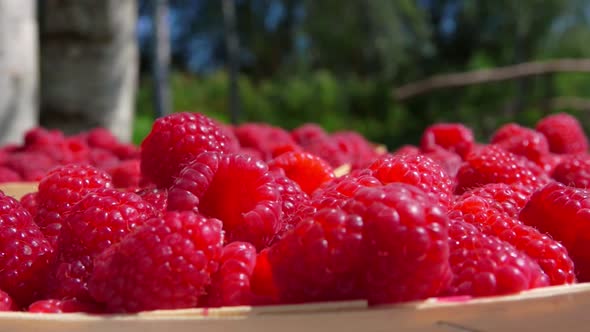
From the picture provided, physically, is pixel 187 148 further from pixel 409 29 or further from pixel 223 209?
pixel 409 29

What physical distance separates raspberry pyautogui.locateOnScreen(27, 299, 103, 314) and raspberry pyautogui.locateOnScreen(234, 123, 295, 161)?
0.82 meters

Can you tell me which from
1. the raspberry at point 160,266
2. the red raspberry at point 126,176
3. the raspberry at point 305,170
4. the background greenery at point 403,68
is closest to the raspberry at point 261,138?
→ the red raspberry at point 126,176

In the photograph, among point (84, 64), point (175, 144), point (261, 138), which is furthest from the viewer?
point (84, 64)

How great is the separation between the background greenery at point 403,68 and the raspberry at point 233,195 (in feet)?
8.77

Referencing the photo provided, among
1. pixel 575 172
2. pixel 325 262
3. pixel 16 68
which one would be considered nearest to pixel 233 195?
pixel 325 262

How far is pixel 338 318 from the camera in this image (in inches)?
18.2

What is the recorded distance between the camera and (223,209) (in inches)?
25.2

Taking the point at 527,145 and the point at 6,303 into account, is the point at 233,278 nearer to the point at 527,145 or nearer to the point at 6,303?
the point at 6,303

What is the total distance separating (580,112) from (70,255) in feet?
11.9

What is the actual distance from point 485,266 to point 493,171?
39 cm

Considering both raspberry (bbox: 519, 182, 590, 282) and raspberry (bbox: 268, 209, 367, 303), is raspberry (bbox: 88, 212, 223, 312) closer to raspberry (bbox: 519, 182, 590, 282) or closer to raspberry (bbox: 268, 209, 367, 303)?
raspberry (bbox: 268, 209, 367, 303)

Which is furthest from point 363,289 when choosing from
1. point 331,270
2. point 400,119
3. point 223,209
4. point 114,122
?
point 400,119

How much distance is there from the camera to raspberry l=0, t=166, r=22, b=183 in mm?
1281

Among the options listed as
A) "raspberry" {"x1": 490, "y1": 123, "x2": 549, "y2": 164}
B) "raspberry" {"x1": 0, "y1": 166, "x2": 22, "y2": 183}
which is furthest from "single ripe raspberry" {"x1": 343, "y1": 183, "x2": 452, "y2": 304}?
"raspberry" {"x1": 0, "y1": 166, "x2": 22, "y2": 183}
